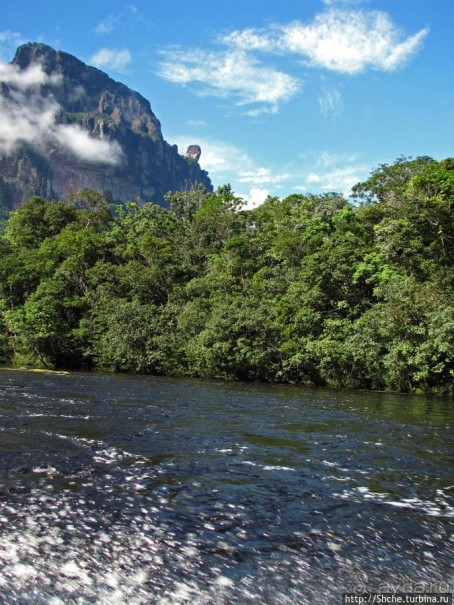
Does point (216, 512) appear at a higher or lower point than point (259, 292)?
lower

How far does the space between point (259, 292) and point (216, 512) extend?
34.3 meters

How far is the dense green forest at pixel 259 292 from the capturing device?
29719 millimetres

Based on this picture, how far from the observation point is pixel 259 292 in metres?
40.8

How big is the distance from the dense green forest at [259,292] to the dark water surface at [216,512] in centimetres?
1634

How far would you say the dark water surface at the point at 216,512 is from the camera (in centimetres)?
500

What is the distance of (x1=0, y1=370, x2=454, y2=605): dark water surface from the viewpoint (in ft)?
16.4

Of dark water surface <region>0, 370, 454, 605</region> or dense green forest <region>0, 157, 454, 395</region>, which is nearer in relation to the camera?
dark water surface <region>0, 370, 454, 605</region>

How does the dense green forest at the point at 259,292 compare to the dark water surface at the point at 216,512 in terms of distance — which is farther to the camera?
the dense green forest at the point at 259,292

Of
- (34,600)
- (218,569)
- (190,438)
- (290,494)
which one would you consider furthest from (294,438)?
(34,600)

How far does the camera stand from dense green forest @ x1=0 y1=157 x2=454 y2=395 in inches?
1170

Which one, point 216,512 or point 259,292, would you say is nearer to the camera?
point 216,512

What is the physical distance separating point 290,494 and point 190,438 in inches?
180

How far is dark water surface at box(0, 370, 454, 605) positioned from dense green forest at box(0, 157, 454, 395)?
1634cm

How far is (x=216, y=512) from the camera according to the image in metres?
6.85
